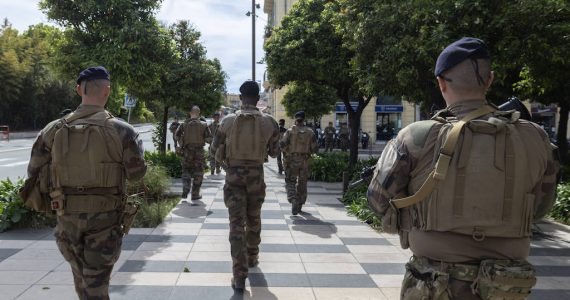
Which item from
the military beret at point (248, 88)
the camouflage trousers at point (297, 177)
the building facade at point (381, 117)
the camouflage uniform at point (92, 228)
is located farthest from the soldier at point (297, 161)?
the building facade at point (381, 117)

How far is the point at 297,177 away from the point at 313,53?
5.02 metres

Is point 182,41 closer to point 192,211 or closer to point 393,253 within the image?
point 192,211

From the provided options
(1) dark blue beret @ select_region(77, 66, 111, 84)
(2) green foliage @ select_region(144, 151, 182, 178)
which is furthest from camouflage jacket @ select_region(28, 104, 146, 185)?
(2) green foliage @ select_region(144, 151, 182, 178)

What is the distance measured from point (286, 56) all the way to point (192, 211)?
5677mm

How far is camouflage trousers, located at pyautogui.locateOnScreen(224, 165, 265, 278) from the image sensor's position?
4668 millimetres

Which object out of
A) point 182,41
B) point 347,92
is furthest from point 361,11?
point 182,41

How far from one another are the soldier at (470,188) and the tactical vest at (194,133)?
8.09m

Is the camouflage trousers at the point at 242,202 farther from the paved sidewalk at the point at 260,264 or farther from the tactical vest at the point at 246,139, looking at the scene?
the paved sidewalk at the point at 260,264

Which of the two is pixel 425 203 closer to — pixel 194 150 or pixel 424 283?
pixel 424 283

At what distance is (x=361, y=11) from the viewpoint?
9070 mm

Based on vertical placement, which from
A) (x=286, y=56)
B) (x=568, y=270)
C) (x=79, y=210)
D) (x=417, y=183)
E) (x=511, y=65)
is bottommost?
(x=568, y=270)

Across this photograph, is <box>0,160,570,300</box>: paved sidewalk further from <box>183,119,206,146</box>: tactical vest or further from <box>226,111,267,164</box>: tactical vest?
<box>183,119,206,146</box>: tactical vest

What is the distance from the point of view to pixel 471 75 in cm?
223

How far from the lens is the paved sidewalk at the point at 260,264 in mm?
4605
